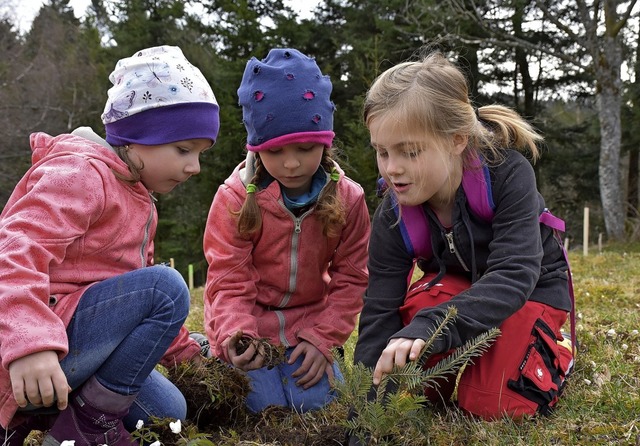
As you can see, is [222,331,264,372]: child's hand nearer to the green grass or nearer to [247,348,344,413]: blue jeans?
[247,348,344,413]: blue jeans

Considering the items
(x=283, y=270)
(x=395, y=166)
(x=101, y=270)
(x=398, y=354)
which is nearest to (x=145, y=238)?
(x=101, y=270)

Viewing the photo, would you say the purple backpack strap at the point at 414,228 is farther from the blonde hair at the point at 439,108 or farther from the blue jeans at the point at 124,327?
the blue jeans at the point at 124,327

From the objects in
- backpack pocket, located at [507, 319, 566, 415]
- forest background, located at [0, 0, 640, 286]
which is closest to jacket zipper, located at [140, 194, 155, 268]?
backpack pocket, located at [507, 319, 566, 415]

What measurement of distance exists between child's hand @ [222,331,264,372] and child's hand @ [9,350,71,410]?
97 cm

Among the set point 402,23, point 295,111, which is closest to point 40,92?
point 402,23

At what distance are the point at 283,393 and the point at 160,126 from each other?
56.1 inches

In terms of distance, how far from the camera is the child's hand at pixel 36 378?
6.31 feet

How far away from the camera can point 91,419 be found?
224cm

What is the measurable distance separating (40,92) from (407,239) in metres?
24.0

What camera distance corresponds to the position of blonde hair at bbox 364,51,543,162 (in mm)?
2494

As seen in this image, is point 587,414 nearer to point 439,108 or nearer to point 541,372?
point 541,372

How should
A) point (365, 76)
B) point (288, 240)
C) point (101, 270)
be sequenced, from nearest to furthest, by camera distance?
point (101, 270) < point (288, 240) < point (365, 76)

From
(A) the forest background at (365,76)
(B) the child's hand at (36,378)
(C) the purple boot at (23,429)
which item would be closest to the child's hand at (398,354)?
(B) the child's hand at (36,378)

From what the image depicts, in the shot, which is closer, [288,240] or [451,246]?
[451,246]
